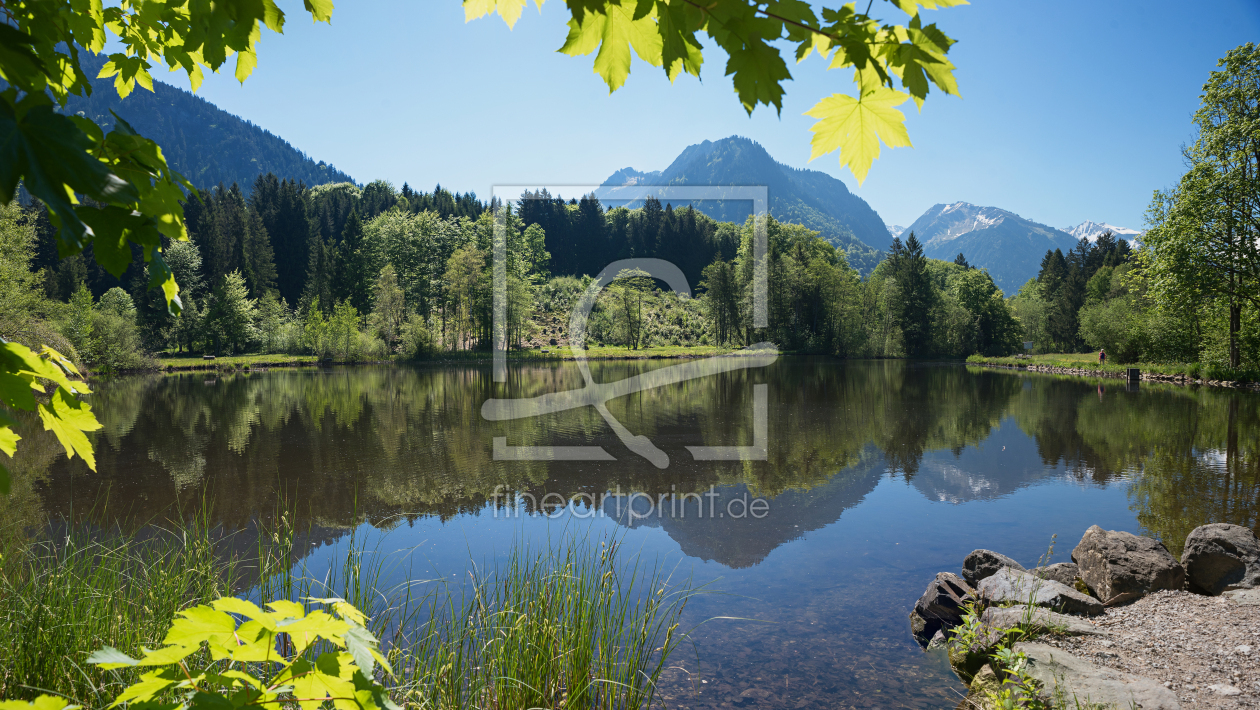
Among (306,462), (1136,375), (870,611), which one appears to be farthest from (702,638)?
(1136,375)

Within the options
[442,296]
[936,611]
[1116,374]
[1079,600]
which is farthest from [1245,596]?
[442,296]

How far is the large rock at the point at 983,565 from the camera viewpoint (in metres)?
5.43

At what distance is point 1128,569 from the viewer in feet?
16.8

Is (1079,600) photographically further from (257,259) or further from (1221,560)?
(257,259)

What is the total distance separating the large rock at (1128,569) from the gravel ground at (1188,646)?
170 mm

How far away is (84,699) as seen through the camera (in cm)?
262

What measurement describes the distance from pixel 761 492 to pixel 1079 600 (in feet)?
15.5

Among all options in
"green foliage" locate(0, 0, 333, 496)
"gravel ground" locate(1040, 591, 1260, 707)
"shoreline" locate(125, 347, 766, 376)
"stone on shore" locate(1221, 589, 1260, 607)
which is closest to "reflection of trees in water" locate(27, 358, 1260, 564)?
"stone on shore" locate(1221, 589, 1260, 607)

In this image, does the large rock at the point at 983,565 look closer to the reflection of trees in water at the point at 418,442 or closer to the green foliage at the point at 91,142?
the reflection of trees in water at the point at 418,442

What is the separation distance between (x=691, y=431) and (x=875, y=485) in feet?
17.8

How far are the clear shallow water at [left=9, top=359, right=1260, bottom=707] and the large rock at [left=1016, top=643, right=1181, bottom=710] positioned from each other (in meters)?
0.64

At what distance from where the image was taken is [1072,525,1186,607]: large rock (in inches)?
198

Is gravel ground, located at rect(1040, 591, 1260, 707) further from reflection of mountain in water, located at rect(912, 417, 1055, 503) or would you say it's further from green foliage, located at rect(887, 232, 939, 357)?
green foliage, located at rect(887, 232, 939, 357)

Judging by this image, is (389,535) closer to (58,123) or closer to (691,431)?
(58,123)
